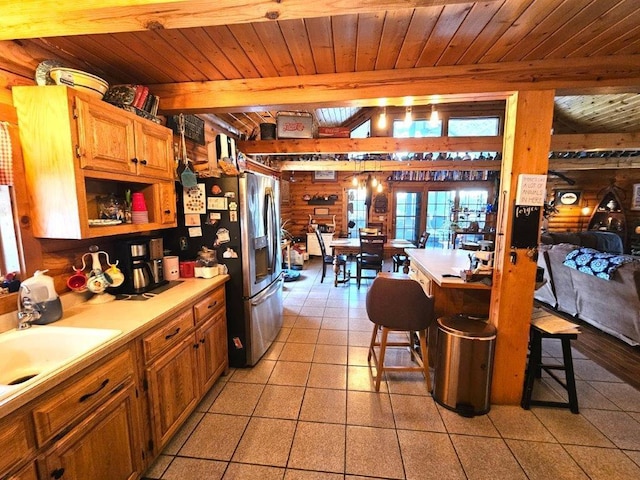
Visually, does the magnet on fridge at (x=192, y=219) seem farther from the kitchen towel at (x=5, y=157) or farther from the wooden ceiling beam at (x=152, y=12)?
the wooden ceiling beam at (x=152, y=12)

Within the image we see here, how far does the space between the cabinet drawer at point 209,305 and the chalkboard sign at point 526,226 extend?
2.22 metres

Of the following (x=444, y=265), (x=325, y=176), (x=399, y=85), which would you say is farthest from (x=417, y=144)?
(x=325, y=176)

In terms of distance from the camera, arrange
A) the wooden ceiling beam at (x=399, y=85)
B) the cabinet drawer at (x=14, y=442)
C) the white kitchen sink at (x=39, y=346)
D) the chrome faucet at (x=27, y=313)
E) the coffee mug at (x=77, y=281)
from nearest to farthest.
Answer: the cabinet drawer at (x=14, y=442)
the white kitchen sink at (x=39, y=346)
the chrome faucet at (x=27, y=313)
the coffee mug at (x=77, y=281)
the wooden ceiling beam at (x=399, y=85)

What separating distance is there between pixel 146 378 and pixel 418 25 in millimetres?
2353

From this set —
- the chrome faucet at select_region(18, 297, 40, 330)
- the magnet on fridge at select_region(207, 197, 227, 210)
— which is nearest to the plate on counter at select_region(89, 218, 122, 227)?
the chrome faucet at select_region(18, 297, 40, 330)

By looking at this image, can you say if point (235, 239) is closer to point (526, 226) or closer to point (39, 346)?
point (39, 346)

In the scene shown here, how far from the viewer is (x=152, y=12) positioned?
3.86 ft

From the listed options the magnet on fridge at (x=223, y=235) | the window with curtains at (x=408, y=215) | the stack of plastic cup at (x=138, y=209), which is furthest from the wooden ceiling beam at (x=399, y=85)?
the window with curtains at (x=408, y=215)

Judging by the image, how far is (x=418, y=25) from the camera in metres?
1.46

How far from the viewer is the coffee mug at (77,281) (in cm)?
164

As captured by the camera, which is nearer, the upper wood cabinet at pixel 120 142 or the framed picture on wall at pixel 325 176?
the upper wood cabinet at pixel 120 142

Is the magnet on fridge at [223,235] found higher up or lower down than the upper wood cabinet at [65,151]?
lower down

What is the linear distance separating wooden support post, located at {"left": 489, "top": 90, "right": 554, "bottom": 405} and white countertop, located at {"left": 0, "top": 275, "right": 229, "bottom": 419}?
2157mm

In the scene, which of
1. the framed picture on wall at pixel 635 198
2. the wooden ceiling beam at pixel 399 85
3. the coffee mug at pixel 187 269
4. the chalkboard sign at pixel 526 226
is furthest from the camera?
the framed picture on wall at pixel 635 198
